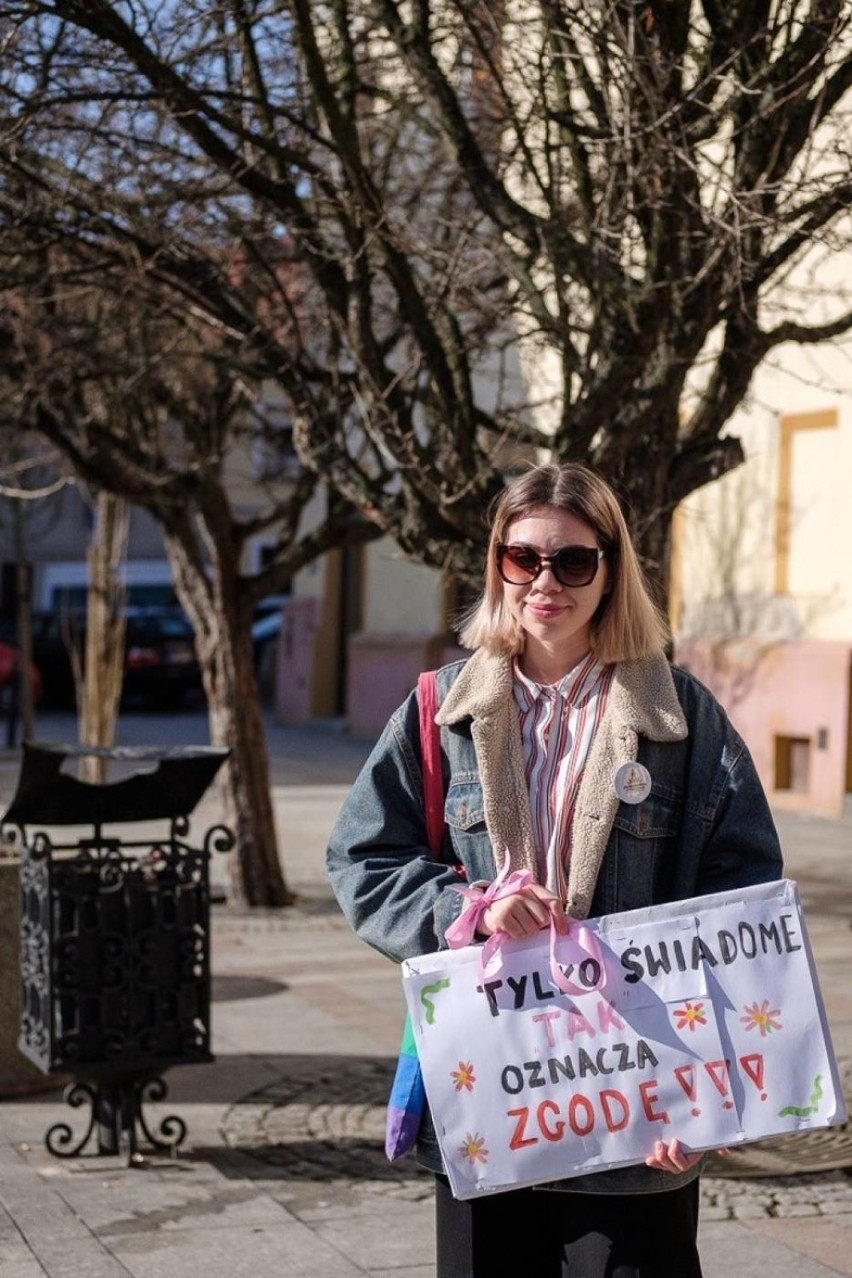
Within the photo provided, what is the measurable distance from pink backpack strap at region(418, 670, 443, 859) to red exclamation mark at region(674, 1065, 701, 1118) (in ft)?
1.79

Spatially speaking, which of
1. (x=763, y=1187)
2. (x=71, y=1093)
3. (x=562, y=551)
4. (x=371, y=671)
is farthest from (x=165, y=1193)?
(x=371, y=671)

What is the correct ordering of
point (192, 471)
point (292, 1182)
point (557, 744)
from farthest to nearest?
point (192, 471)
point (292, 1182)
point (557, 744)

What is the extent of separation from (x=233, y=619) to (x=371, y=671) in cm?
1265

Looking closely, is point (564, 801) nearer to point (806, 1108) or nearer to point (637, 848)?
point (637, 848)

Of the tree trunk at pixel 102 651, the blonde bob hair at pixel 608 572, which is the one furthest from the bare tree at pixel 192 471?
the blonde bob hair at pixel 608 572

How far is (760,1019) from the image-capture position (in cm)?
305

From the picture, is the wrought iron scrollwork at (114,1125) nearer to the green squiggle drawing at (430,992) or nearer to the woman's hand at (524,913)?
the green squiggle drawing at (430,992)

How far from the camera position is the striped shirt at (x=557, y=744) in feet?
10.3

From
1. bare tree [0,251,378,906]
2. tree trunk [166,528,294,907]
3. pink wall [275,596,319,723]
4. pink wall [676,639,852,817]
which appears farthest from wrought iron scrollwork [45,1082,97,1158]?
pink wall [275,596,319,723]

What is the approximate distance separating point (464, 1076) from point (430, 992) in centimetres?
14

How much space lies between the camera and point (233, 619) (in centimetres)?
1104

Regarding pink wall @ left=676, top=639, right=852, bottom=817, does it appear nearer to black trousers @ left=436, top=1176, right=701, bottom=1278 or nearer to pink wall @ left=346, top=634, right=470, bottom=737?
pink wall @ left=346, top=634, right=470, bottom=737

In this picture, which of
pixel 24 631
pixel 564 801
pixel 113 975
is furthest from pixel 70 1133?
pixel 24 631

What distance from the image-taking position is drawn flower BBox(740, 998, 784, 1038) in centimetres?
304
